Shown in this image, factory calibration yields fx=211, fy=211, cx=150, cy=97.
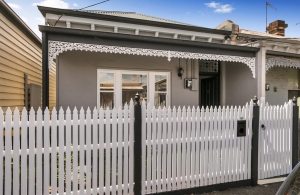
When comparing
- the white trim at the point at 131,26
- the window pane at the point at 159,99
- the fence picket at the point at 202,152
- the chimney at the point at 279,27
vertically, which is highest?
the chimney at the point at 279,27

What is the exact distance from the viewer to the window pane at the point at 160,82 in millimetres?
7227

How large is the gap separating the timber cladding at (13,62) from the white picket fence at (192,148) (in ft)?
16.3

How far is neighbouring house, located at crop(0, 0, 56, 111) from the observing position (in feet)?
19.8

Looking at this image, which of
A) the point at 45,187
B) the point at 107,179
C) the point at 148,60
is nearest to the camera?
the point at 45,187

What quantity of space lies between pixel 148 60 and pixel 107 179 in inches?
182

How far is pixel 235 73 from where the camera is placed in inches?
317

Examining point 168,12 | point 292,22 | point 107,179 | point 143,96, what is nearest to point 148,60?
point 143,96

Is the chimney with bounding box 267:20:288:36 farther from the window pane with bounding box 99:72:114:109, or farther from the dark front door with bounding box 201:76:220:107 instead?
the window pane with bounding box 99:72:114:109

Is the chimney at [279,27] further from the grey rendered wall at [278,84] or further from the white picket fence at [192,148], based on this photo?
the white picket fence at [192,148]

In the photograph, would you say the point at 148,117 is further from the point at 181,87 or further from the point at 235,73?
the point at 235,73

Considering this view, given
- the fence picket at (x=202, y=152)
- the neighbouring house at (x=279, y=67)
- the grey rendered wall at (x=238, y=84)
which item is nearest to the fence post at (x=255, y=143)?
the fence picket at (x=202, y=152)

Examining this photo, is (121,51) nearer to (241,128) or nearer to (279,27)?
(241,128)

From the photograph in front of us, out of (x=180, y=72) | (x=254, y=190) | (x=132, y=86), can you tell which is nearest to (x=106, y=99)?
(x=132, y=86)

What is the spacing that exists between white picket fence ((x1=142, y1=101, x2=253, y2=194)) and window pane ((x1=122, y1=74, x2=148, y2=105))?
3443 mm
